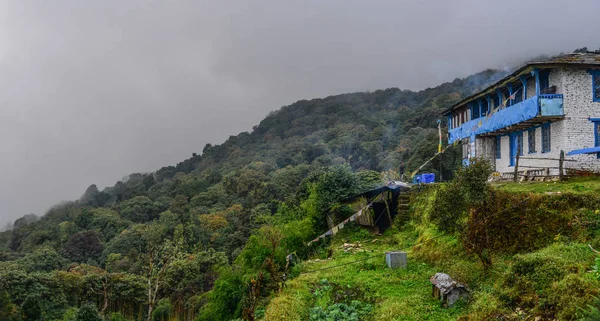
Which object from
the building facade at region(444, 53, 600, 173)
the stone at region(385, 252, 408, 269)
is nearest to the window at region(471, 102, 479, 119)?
the building facade at region(444, 53, 600, 173)

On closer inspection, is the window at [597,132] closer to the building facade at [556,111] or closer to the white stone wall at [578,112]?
the building facade at [556,111]

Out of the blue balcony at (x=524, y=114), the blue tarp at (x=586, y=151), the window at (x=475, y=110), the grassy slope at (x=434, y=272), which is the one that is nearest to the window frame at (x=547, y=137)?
the blue balcony at (x=524, y=114)

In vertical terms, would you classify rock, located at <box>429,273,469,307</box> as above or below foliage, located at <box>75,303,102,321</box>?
above

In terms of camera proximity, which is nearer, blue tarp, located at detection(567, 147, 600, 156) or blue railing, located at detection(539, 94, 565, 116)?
blue tarp, located at detection(567, 147, 600, 156)

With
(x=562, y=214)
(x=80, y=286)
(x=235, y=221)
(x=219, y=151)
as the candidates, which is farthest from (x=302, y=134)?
(x=562, y=214)

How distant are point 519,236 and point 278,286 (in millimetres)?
7762

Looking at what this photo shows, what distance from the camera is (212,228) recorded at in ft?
201

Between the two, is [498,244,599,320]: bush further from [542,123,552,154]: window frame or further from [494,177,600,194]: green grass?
[542,123,552,154]: window frame

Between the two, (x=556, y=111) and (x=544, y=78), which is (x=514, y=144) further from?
(x=556, y=111)

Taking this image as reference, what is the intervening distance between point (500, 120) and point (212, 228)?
47.1 metres

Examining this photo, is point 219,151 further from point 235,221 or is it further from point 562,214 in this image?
point 562,214

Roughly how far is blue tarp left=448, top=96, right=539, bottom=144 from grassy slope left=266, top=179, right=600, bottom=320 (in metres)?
4.20

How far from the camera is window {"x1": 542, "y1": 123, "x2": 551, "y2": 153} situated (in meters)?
18.5

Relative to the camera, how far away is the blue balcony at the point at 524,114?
56.3ft
